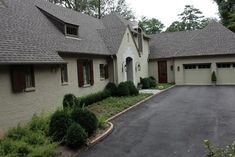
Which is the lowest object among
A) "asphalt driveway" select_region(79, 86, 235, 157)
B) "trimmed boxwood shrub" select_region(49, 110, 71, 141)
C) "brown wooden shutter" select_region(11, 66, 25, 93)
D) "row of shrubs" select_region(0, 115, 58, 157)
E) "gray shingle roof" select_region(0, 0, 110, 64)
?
"asphalt driveway" select_region(79, 86, 235, 157)

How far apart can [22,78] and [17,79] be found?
0.34 metres

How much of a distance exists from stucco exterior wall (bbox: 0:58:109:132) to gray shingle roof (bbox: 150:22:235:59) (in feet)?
57.8

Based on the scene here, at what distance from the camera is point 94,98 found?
1997 cm

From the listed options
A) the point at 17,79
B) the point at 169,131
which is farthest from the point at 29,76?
the point at 169,131

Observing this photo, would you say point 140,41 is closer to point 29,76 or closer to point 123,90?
point 123,90

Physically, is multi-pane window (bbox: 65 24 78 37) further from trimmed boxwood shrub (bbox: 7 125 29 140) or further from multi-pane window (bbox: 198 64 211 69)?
multi-pane window (bbox: 198 64 211 69)

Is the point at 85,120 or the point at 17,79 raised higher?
the point at 17,79

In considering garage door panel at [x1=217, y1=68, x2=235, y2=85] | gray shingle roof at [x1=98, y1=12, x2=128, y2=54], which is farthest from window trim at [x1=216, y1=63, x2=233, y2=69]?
gray shingle roof at [x1=98, y1=12, x2=128, y2=54]

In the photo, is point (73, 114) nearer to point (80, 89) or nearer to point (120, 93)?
point (80, 89)

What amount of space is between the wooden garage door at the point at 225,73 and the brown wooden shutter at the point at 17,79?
23843 millimetres

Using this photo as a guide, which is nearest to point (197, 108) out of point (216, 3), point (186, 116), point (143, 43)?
point (186, 116)

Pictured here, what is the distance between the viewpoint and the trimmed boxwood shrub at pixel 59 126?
10.6m

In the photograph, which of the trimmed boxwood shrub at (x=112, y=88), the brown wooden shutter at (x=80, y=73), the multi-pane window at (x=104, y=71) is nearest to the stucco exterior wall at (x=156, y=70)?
the multi-pane window at (x=104, y=71)

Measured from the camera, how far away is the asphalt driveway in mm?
9891
